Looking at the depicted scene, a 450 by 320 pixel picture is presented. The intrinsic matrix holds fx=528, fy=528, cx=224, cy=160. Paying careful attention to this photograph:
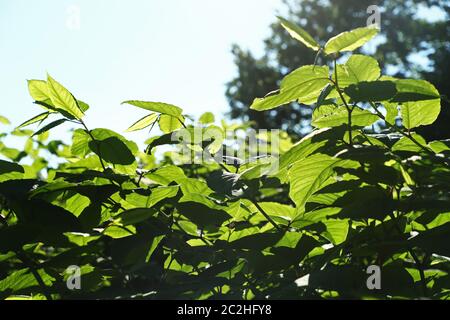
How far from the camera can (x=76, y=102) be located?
165cm

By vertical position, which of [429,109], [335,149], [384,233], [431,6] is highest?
[431,6]

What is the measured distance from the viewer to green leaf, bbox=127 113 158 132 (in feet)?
5.84

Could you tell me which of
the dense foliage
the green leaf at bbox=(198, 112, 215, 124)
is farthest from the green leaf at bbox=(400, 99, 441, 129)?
the green leaf at bbox=(198, 112, 215, 124)

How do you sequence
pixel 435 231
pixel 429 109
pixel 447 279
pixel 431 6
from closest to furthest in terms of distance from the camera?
pixel 435 231 < pixel 447 279 < pixel 429 109 < pixel 431 6

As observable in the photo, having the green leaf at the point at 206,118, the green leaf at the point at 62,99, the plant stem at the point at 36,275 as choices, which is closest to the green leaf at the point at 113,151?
the green leaf at the point at 62,99

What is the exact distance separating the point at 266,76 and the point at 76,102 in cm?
3612

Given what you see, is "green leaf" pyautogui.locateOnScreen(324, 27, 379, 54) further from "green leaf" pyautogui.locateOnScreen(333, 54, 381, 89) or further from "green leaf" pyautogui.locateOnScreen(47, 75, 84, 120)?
"green leaf" pyautogui.locateOnScreen(47, 75, 84, 120)

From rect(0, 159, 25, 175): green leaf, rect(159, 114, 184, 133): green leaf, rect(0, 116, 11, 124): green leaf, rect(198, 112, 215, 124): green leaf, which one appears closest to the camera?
rect(0, 159, 25, 175): green leaf

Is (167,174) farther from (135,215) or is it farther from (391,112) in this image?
(391,112)

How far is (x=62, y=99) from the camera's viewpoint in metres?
1.65

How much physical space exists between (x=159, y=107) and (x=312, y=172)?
1.79 ft

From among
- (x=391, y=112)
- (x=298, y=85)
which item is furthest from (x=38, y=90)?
(x=391, y=112)

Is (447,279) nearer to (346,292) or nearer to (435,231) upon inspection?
(435,231)
